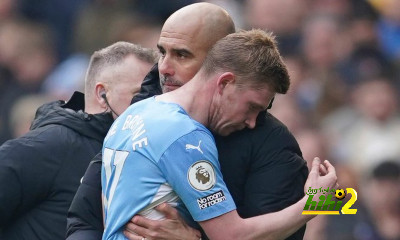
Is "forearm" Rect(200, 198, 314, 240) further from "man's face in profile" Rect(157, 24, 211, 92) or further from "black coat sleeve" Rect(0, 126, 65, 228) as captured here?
"black coat sleeve" Rect(0, 126, 65, 228)

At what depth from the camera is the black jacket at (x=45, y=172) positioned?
6113mm

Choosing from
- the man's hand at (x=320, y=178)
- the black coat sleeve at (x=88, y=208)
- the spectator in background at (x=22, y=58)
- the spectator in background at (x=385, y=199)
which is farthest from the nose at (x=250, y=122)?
the spectator in background at (x=22, y=58)

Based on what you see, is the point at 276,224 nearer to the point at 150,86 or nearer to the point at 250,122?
the point at 250,122

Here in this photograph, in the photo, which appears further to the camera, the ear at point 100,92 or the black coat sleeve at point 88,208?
the ear at point 100,92

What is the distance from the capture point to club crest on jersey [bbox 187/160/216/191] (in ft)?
17.6

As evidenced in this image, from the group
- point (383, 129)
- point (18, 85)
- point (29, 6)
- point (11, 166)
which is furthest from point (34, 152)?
point (29, 6)

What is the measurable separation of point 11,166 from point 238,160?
1214 millimetres

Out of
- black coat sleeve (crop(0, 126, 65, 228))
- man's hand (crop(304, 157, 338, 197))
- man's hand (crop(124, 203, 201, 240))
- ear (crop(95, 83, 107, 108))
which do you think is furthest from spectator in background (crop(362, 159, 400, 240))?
man's hand (crop(124, 203, 201, 240))

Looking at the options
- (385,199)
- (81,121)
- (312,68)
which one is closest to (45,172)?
(81,121)

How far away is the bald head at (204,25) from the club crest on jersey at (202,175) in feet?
2.77

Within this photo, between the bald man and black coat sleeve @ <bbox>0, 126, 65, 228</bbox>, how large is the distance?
0.32 metres

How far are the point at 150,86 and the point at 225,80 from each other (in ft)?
2.23

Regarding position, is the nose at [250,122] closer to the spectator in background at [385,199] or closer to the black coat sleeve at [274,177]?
the black coat sleeve at [274,177]

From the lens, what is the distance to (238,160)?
5652 mm
